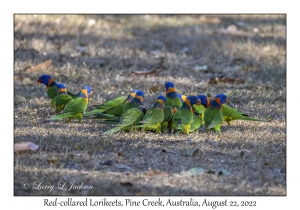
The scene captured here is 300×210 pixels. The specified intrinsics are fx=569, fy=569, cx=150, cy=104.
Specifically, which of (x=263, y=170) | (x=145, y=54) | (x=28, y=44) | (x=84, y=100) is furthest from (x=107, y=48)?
(x=263, y=170)

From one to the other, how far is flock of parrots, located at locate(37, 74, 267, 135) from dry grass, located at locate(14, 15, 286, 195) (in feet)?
0.42

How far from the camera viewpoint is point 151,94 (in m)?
7.97

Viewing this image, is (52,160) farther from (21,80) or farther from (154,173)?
(21,80)

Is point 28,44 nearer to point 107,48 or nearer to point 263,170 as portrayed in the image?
point 107,48

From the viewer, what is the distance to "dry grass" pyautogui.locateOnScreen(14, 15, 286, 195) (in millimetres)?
4781

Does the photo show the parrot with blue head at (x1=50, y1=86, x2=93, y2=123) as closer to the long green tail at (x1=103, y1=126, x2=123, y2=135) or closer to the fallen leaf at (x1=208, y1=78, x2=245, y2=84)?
the long green tail at (x1=103, y1=126, x2=123, y2=135)

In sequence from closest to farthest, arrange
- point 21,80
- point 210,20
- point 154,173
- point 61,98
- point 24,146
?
point 154,173 < point 24,146 < point 61,98 < point 21,80 < point 210,20

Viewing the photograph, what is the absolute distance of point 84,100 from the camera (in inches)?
257

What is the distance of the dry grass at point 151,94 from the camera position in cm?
478

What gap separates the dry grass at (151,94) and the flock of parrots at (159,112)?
129 millimetres

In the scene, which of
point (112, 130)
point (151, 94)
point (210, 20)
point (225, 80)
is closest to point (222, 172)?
point (112, 130)

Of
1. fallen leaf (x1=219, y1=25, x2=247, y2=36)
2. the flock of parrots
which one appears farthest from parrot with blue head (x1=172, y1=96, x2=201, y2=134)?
fallen leaf (x1=219, y1=25, x2=247, y2=36)

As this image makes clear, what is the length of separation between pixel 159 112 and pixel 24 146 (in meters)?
1.49
